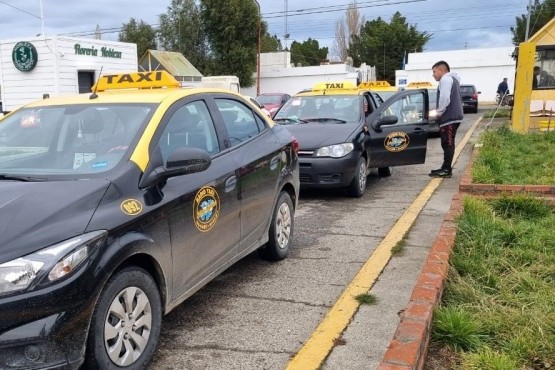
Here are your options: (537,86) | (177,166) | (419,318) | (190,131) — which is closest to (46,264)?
(177,166)

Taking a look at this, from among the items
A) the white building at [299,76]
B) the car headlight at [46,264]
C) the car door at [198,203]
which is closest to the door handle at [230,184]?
the car door at [198,203]

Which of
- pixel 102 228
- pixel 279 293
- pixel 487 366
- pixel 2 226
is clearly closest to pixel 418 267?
pixel 279 293

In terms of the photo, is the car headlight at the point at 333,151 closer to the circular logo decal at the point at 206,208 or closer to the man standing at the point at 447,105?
the man standing at the point at 447,105

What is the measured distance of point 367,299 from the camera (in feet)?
13.4

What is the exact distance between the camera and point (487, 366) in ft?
9.76

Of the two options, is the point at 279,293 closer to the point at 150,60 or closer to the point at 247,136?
the point at 247,136

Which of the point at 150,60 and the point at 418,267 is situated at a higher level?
the point at 150,60

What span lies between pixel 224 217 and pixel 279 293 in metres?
0.87

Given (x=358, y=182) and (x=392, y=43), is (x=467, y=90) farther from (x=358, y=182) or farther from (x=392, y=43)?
(x=392, y=43)

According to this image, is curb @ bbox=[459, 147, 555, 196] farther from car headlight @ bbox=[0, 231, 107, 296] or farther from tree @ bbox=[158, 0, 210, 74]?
tree @ bbox=[158, 0, 210, 74]

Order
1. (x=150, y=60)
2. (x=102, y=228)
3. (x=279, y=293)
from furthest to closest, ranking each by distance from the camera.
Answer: (x=150, y=60), (x=279, y=293), (x=102, y=228)

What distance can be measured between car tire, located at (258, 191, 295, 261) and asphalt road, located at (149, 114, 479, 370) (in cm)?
10

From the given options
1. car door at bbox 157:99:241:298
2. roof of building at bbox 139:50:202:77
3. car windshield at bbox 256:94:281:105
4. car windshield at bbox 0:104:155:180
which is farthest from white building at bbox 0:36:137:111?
→ car door at bbox 157:99:241:298

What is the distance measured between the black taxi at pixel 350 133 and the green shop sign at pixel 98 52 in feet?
41.3
